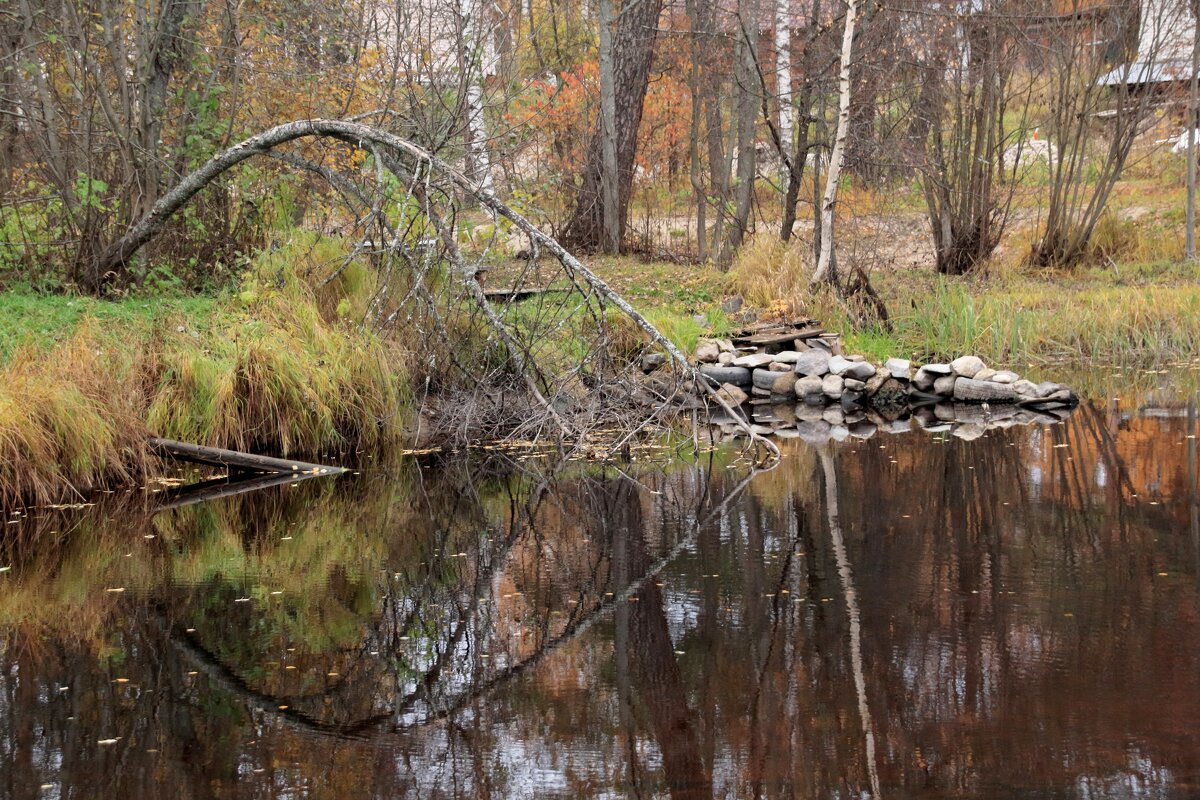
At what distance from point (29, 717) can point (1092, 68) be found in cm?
1660

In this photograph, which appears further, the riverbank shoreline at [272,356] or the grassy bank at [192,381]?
the riverbank shoreline at [272,356]

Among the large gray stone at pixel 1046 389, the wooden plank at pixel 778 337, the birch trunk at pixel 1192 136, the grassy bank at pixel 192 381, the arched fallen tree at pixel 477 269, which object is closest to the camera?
the grassy bank at pixel 192 381

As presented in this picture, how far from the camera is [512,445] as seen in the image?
10.0 meters

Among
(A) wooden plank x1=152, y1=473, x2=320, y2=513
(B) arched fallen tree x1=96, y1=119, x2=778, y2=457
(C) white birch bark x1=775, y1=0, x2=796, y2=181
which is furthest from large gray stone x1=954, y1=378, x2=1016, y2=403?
(C) white birch bark x1=775, y1=0, x2=796, y2=181

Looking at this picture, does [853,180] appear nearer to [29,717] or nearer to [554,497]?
[554,497]

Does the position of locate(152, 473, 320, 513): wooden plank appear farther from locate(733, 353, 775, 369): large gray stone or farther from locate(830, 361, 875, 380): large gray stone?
locate(830, 361, 875, 380): large gray stone

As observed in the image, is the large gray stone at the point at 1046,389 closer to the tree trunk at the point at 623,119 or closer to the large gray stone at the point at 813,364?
the large gray stone at the point at 813,364

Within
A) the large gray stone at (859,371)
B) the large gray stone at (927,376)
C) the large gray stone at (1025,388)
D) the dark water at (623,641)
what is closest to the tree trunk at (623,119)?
the large gray stone at (859,371)

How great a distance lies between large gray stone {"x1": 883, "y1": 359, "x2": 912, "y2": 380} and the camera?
1227 cm

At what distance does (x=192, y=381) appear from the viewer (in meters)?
8.95

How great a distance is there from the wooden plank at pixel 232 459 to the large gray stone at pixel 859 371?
535 centimetres

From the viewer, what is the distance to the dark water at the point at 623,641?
389 centimetres

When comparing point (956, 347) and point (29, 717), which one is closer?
point (29, 717)

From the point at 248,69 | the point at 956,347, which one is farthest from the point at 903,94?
the point at 248,69
